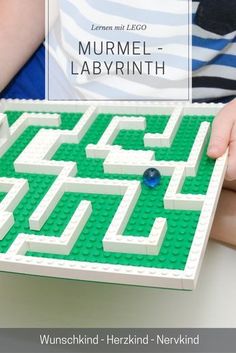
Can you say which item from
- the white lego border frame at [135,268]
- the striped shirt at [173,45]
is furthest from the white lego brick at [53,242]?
the striped shirt at [173,45]

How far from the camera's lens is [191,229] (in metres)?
0.60

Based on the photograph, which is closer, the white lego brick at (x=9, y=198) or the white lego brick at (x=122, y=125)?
the white lego brick at (x=9, y=198)

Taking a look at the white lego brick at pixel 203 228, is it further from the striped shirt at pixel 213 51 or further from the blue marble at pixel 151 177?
the striped shirt at pixel 213 51

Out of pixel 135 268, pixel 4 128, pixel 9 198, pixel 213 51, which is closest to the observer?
pixel 135 268

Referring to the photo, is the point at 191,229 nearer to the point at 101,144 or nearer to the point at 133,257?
the point at 133,257

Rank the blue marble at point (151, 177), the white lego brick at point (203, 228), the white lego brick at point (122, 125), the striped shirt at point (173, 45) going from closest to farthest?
the white lego brick at point (203, 228)
the blue marble at point (151, 177)
the white lego brick at point (122, 125)
the striped shirt at point (173, 45)

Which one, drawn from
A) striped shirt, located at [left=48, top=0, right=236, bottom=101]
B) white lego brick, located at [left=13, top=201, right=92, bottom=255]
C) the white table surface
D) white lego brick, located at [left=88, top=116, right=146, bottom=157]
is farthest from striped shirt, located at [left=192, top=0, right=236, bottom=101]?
white lego brick, located at [left=13, top=201, right=92, bottom=255]

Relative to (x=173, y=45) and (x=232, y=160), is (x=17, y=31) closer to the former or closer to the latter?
(x=173, y=45)

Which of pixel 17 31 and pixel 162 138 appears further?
pixel 17 31

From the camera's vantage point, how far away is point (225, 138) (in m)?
0.71

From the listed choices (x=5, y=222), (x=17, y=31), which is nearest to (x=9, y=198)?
(x=5, y=222)

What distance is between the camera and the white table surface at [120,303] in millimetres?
715

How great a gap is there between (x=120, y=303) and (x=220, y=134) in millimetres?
212

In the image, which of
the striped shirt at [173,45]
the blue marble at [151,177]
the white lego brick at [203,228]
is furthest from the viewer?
the striped shirt at [173,45]
